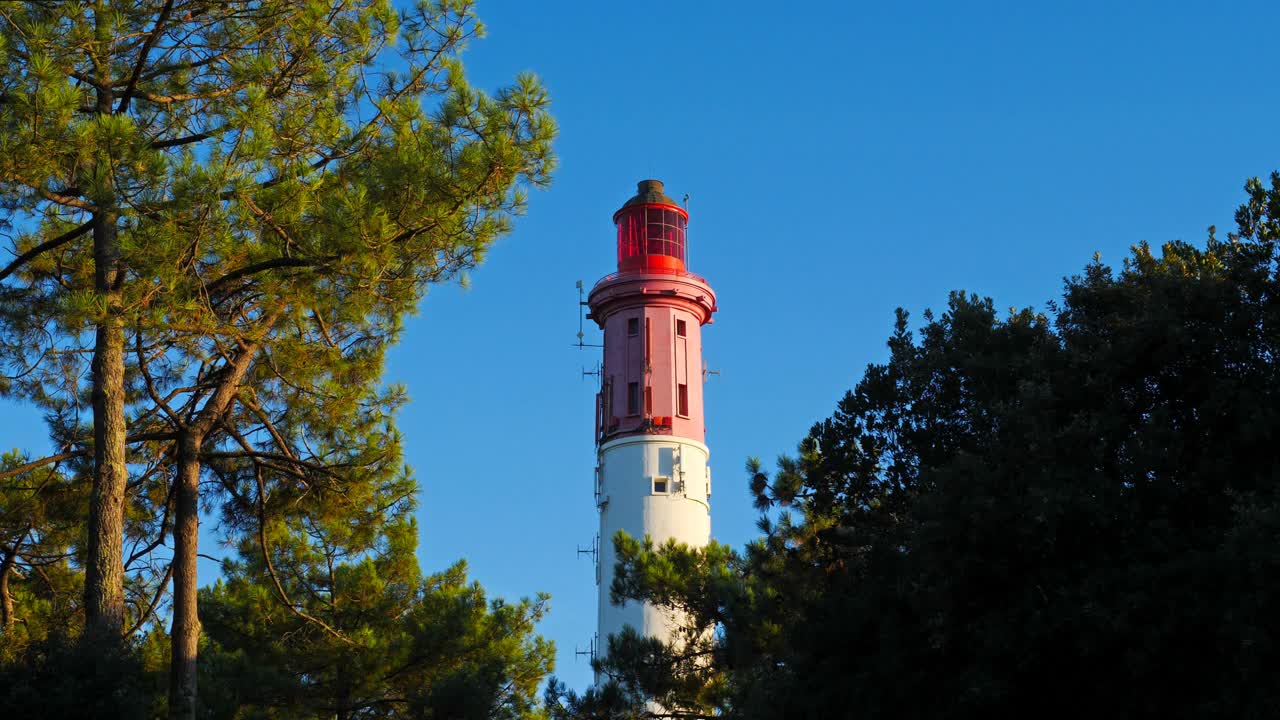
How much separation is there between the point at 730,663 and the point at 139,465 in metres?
7.55

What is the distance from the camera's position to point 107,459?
37.7 feet

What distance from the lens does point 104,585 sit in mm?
11250

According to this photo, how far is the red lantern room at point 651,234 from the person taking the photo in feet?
106

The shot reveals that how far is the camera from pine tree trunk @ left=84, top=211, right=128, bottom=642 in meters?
11.2

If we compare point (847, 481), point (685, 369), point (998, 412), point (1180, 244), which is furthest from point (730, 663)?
point (685, 369)

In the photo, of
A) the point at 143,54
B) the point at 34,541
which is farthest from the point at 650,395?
the point at 143,54

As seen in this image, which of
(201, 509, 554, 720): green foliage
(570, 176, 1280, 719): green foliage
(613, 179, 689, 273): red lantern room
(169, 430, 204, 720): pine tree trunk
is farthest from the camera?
(613, 179, 689, 273): red lantern room

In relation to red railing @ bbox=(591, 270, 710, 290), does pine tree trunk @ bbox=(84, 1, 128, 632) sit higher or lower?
lower

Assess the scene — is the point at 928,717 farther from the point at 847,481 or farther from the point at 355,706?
the point at 355,706

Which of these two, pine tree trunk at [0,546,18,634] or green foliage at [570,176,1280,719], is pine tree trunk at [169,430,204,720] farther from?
green foliage at [570,176,1280,719]

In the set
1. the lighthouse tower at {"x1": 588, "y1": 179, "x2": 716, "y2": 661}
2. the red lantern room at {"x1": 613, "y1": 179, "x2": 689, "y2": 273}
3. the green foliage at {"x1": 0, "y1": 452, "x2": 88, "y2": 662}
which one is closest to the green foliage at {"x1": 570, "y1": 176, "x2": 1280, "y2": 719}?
the green foliage at {"x1": 0, "y1": 452, "x2": 88, "y2": 662}

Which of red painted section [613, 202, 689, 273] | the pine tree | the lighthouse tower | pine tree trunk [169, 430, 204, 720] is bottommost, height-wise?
pine tree trunk [169, 430, 204, 720]

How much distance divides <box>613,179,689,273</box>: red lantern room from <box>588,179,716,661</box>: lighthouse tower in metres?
0.02

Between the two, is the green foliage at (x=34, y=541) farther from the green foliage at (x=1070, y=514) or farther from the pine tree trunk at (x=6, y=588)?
the green foliage at (x=1070, y=514)
